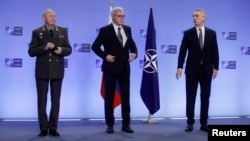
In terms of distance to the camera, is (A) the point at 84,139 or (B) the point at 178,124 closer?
(A) the point at 84,139

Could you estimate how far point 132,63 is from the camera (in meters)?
6.52

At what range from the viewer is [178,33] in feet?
21.8

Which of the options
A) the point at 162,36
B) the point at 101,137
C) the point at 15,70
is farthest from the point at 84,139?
the point at 162,36

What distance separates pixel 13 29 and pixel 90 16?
4.20 ft

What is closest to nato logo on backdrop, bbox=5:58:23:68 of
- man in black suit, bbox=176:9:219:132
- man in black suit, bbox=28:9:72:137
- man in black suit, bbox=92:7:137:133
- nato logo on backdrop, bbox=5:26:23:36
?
nato logo on backdrop, bbox=5:26:23:36

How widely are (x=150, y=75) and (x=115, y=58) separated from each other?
1.18 metres

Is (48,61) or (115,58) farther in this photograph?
(115,58)

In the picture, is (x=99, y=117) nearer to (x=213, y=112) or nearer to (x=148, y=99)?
(x=148, y=99)

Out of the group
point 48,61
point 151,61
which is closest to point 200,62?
point 151,61

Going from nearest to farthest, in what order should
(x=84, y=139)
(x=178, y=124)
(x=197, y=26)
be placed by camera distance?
(x=84, y=139), (x=197, y=26), (x=178, y=124)

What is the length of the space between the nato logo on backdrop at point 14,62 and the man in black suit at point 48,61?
1.61 metres

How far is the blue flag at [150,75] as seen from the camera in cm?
592

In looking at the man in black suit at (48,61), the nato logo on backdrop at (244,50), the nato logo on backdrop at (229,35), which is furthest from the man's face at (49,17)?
the nato logo on backdrop at (244,50)

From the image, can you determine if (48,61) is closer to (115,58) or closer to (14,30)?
(115,58)
